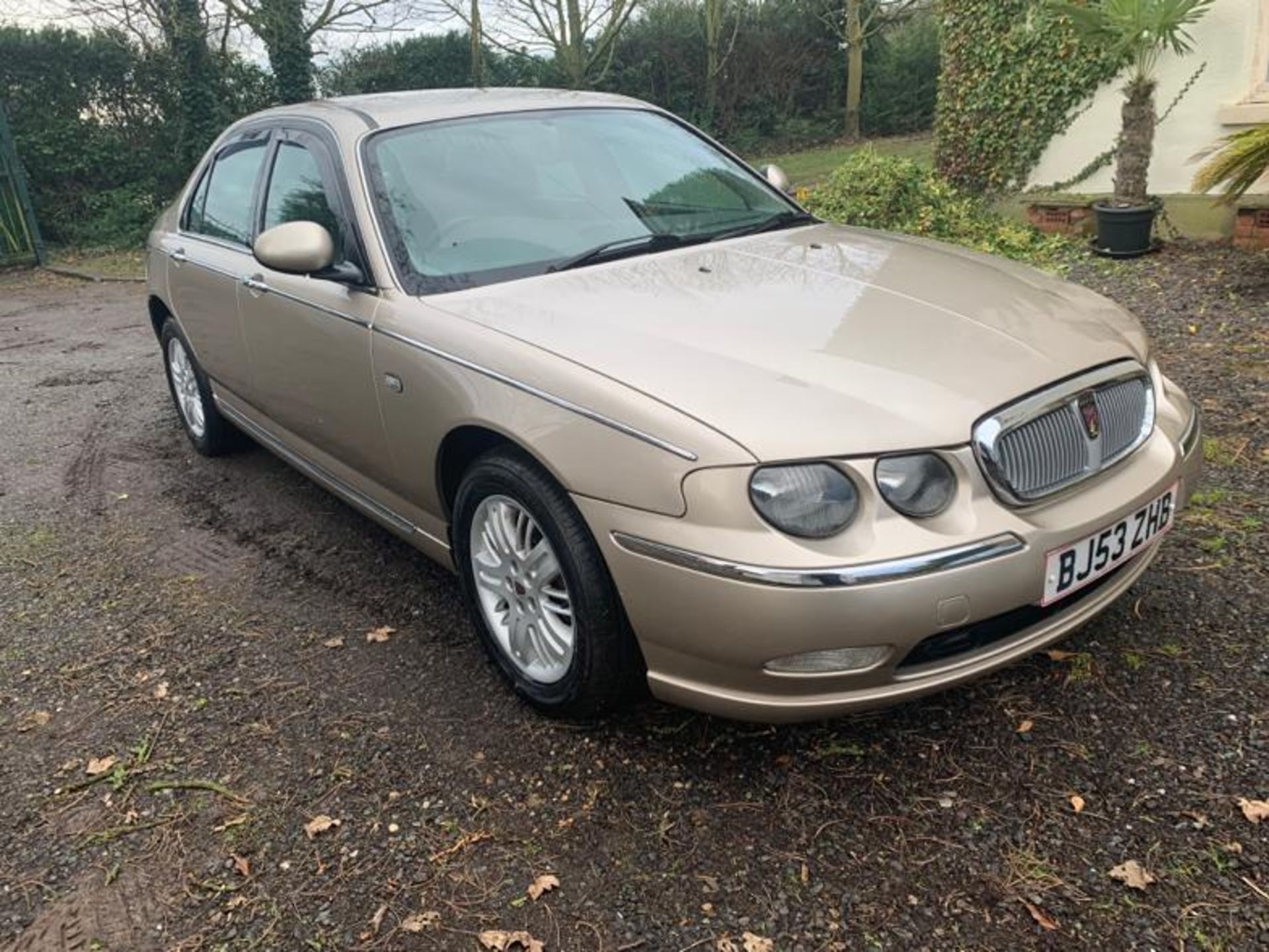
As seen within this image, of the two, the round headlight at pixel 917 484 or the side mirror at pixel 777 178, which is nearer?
the round headlight at pixel 917 484

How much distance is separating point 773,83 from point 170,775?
19583 millimetres

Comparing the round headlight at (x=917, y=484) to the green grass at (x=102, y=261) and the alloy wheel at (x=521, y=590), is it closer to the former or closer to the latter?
the alloy wheel at (x=521, y=590)

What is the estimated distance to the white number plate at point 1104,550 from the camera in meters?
2.26

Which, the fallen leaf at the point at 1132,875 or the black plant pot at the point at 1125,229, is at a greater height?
the black plant pot at the point at 1125,229

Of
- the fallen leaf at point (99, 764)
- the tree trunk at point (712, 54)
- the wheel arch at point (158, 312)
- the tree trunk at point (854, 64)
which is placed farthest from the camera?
the tree trunk at point (854, 64)

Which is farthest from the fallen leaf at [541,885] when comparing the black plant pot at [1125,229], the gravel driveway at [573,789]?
the black plant pot at [1125,229]

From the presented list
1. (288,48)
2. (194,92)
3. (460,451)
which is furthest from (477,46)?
(460,451)

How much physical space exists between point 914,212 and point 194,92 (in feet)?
38.0

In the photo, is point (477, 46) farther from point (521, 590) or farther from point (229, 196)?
point (521, 590)

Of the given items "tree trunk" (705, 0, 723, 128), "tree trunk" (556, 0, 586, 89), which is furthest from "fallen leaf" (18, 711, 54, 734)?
"tree trunk" (705, 0, 723, 128)

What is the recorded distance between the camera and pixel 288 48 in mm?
15203

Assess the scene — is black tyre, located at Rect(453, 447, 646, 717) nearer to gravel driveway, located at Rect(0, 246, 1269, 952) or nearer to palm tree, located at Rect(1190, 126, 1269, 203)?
gravel driveway, located at Rect(0, 246, 1269, 952)

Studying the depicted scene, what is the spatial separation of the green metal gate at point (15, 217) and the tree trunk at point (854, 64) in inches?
559

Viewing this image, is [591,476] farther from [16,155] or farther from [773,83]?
[773,83]
